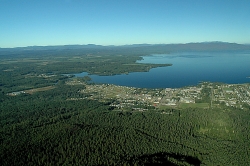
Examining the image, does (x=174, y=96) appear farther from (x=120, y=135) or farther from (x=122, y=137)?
(x=122, y=137)

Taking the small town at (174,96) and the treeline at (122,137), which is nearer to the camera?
the treeline at (122,137)

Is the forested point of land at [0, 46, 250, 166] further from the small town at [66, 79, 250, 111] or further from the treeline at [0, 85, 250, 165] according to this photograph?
the small town at [66, 79, 250, 111]

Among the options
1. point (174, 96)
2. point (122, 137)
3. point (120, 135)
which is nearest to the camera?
point (122, 137)

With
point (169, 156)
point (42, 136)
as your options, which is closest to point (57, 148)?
point (42, 136)

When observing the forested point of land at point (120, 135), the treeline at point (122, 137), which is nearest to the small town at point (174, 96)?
the forested point of land at point (120, 135)

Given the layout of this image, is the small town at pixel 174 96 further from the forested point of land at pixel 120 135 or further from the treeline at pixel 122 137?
the treeline at pixel 122 137

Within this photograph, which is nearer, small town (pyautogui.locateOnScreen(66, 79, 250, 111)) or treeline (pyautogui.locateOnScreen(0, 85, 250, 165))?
treeline (pyautogui.locateOnScreen(0, 85, 250, 165))

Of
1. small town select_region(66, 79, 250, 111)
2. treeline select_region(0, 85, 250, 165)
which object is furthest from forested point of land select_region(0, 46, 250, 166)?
small town select_region(66, 79, 250, 111)

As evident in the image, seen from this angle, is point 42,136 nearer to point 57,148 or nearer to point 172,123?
point 57,148

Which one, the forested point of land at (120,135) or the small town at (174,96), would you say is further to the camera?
the small town at (174,96)

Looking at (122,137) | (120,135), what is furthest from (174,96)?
(122,137)

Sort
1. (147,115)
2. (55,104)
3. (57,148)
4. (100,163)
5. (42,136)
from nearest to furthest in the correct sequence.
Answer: (100,163)
(57,148)
(42,136)
(147,115)
(55,104)
